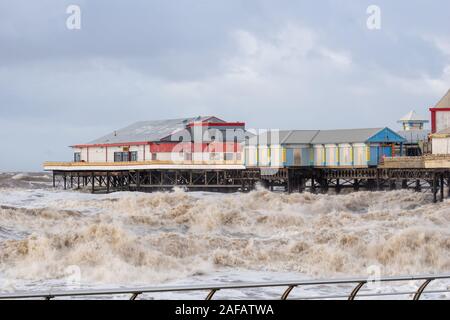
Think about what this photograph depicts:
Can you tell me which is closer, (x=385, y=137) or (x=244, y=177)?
(x=385, y=137)

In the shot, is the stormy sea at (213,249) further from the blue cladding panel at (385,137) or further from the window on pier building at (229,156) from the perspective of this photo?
the window on pier building at (229,156)

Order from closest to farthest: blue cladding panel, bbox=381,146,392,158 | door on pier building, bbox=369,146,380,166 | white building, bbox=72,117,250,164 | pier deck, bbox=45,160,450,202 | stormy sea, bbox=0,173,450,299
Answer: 1. stormy sea, bbox=0,173,450,299
2. pier deck, bbox=45,160,450,202
3. door on pier building, bbox=369,146,380,166
4. blue cladding panel, bbox=381,146,392,158
5. white building, bbox=72,117,250,164

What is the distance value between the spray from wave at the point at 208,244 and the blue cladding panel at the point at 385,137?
17.7m

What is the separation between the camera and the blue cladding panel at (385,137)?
5875 centimetres

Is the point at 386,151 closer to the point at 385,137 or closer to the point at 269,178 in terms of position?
the point at 385,137

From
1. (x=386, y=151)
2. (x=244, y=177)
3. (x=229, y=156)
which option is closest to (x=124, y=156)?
(x=229, y=156)

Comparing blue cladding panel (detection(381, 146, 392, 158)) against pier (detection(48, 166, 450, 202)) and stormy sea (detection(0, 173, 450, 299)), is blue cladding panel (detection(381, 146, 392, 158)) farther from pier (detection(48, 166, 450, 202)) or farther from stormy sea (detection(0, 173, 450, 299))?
stormy sea (detection(0, 173, 450, 299))

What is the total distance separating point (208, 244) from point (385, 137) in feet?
107

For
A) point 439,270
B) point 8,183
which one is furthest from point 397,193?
point 8,183

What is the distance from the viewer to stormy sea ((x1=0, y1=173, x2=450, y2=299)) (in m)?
23.5

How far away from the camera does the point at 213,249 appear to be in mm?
29906

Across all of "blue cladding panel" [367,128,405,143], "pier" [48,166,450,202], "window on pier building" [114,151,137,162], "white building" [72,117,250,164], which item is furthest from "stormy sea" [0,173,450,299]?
"window on pier building" [114,151,137,162]

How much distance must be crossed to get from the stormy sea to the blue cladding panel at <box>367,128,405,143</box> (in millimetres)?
17261

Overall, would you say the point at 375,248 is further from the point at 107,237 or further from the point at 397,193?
the point at 397,193
